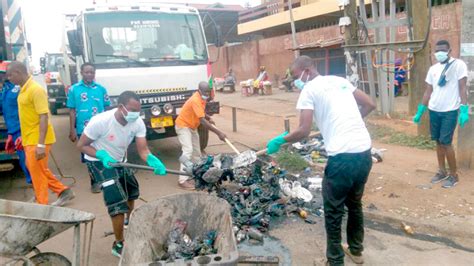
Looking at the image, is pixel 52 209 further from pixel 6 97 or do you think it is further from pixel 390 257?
pixel 390 257

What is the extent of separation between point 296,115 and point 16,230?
10.4 metres

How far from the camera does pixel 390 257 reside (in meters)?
3.95

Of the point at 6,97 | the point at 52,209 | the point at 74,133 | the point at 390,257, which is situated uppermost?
the point at 6,97

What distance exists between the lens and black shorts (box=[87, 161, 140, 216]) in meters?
3.90

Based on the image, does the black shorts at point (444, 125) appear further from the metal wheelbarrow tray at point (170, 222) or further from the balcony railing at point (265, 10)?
the balcony railing at point (265, 10)

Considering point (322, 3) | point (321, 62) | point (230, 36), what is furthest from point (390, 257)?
point (230, 36)

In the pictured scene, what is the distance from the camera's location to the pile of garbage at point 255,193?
4574 millimetres

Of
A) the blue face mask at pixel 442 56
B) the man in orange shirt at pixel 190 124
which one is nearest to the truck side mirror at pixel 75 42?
the man in orange shirt at pixel 190 124

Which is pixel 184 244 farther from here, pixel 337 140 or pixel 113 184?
pixel 337 140

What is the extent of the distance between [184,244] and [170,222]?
29cm

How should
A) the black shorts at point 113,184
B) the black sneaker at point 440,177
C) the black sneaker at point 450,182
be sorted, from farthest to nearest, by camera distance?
the black sneaker at point 440,177, the black sneaker at point 450,182, the black shorts at point 113,184

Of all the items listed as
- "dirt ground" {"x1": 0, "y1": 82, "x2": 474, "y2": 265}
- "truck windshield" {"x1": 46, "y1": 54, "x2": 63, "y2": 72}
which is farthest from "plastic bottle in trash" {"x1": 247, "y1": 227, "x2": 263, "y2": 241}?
"truck windshield" {"x1": 46, "y1": 54, "x2": 63, "y2": 72}

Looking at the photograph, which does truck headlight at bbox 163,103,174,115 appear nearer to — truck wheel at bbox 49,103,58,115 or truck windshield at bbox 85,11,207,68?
truck windshield at bbox 85,11,207,68

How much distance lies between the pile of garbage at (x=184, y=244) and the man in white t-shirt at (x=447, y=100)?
132 inches
